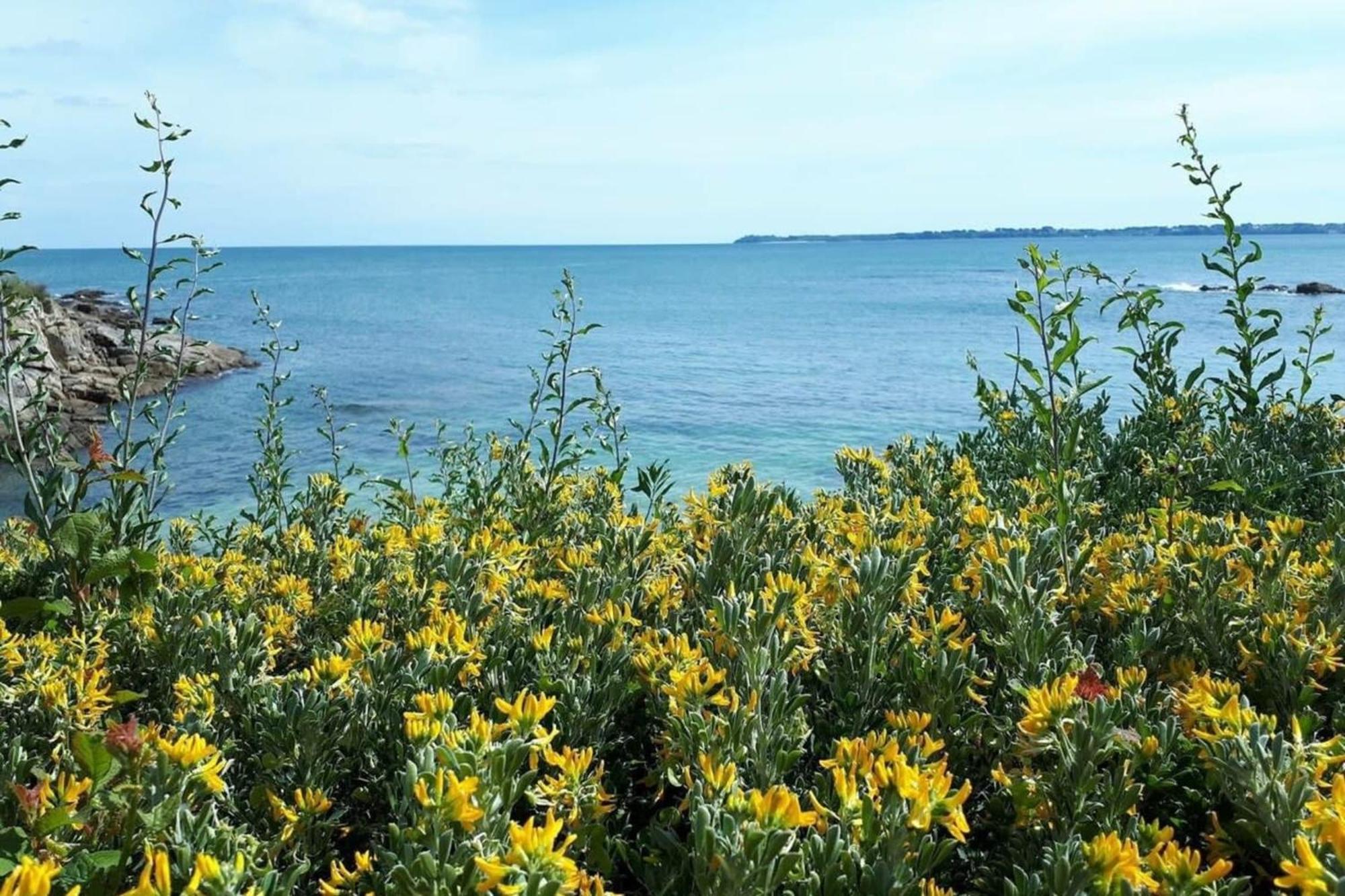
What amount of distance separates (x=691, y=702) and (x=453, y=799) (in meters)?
0.58

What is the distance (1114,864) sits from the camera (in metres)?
1.38

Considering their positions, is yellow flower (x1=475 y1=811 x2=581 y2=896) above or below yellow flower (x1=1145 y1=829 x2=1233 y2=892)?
above

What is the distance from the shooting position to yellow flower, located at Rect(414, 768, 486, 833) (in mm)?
1406

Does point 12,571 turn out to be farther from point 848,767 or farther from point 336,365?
point 336,365

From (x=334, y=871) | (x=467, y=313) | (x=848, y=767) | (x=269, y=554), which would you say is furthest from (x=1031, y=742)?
(x=467, y=313)

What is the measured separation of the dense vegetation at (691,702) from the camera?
1.48 m

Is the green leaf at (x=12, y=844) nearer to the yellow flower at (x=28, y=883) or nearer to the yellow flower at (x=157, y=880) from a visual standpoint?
the yellow flower at (x=157, y=880)

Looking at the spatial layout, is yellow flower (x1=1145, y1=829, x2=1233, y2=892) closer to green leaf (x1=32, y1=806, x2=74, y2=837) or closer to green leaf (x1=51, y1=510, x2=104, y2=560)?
green leaf (x1=32, y1=806, x2=74, y2=837)

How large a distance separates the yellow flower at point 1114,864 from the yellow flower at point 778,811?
16.2 inches

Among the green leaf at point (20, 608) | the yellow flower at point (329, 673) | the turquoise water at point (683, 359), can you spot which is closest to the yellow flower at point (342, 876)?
the yellow flower at point (329, 673)

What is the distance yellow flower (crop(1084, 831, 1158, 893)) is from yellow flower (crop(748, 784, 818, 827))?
1.35 feet

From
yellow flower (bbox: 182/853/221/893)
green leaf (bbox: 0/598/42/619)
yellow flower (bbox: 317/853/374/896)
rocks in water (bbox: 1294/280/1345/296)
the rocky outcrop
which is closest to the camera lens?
yellow flower (bbox: 182/853/221/893)

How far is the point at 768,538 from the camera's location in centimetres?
303

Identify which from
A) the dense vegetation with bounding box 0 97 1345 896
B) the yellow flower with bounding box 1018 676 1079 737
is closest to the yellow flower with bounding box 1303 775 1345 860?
the dense vegetation with bounding box 0 97 1345 896
